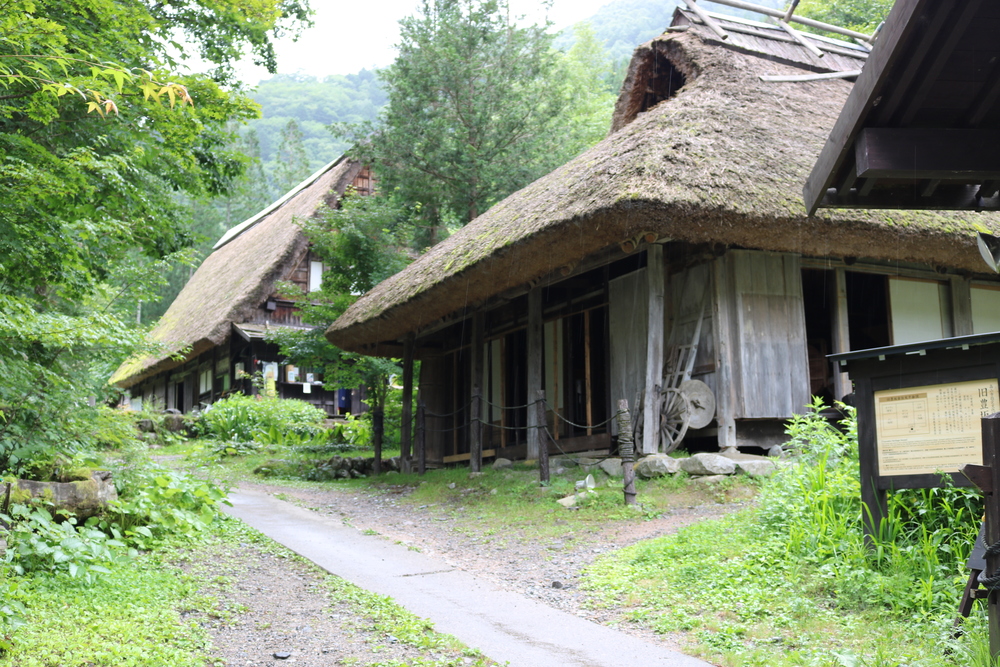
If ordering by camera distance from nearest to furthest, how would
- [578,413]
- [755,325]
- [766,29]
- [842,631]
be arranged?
[842,631] → [755,325] → [578,413] → [766,29]

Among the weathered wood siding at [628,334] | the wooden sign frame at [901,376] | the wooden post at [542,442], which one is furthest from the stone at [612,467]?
the wooden sign frame at [901,376]

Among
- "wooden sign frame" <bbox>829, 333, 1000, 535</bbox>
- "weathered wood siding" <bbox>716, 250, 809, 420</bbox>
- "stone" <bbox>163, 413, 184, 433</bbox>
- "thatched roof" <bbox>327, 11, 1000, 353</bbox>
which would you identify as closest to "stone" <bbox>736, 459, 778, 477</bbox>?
"weathered wood siding" <bbox>716, 250, 809, 420</bbox>

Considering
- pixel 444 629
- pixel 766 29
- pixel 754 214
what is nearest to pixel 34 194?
pixel 444 629

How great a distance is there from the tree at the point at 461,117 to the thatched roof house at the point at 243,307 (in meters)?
2.28

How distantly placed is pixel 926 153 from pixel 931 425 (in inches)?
62.1

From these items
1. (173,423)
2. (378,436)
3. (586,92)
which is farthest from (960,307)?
(586,92)

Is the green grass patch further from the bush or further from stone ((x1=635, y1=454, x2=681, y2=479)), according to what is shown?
the bush

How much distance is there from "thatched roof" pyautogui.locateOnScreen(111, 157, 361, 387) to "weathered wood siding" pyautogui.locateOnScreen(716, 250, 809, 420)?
429 inches

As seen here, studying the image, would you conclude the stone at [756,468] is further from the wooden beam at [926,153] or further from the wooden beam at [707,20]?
Answer: the wooden beam at [707,20]

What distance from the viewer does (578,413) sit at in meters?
10.8

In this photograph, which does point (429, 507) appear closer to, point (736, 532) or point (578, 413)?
point (578, 413)

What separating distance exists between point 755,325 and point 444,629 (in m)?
5.51

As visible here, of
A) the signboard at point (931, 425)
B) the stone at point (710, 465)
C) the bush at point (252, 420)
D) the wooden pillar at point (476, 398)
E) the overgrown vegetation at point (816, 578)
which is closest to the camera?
the overgrown vegetation at point (816, 578)

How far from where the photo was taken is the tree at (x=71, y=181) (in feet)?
16.0
